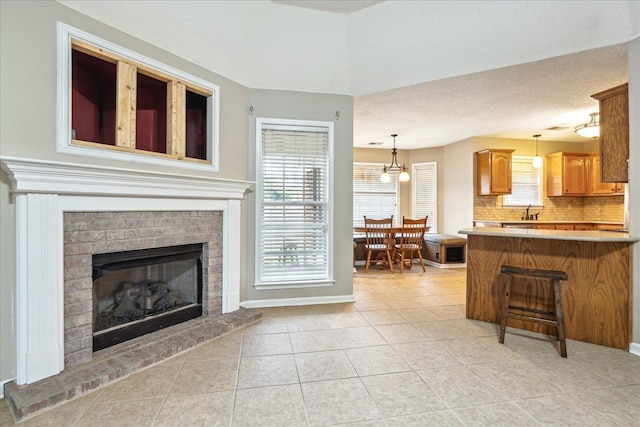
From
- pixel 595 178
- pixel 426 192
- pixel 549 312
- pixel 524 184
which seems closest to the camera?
pixel 549 312

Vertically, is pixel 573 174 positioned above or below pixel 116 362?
above

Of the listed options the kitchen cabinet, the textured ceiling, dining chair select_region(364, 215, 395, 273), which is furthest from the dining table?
the kitchen cabinet

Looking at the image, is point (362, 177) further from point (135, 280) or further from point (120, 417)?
point (120, 417)

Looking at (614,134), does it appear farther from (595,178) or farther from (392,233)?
(595,178)

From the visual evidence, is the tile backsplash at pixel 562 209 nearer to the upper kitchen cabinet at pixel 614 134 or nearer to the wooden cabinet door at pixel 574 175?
the wooden cabinet door at pixel 574 175

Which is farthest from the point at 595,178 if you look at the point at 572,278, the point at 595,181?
the point at 572,278

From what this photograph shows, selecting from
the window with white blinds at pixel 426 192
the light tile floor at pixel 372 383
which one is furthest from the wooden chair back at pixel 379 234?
the light tile floor at pixel 372 383

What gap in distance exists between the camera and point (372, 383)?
2111mm

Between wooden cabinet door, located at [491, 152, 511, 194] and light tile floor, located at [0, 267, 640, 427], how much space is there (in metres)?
3.74

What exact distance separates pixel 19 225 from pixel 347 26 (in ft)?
10.4

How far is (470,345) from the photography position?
8.87ft

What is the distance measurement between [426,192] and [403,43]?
15.8ft

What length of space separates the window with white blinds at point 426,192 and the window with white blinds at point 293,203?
4314 mm

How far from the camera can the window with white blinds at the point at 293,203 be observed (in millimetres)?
3711
